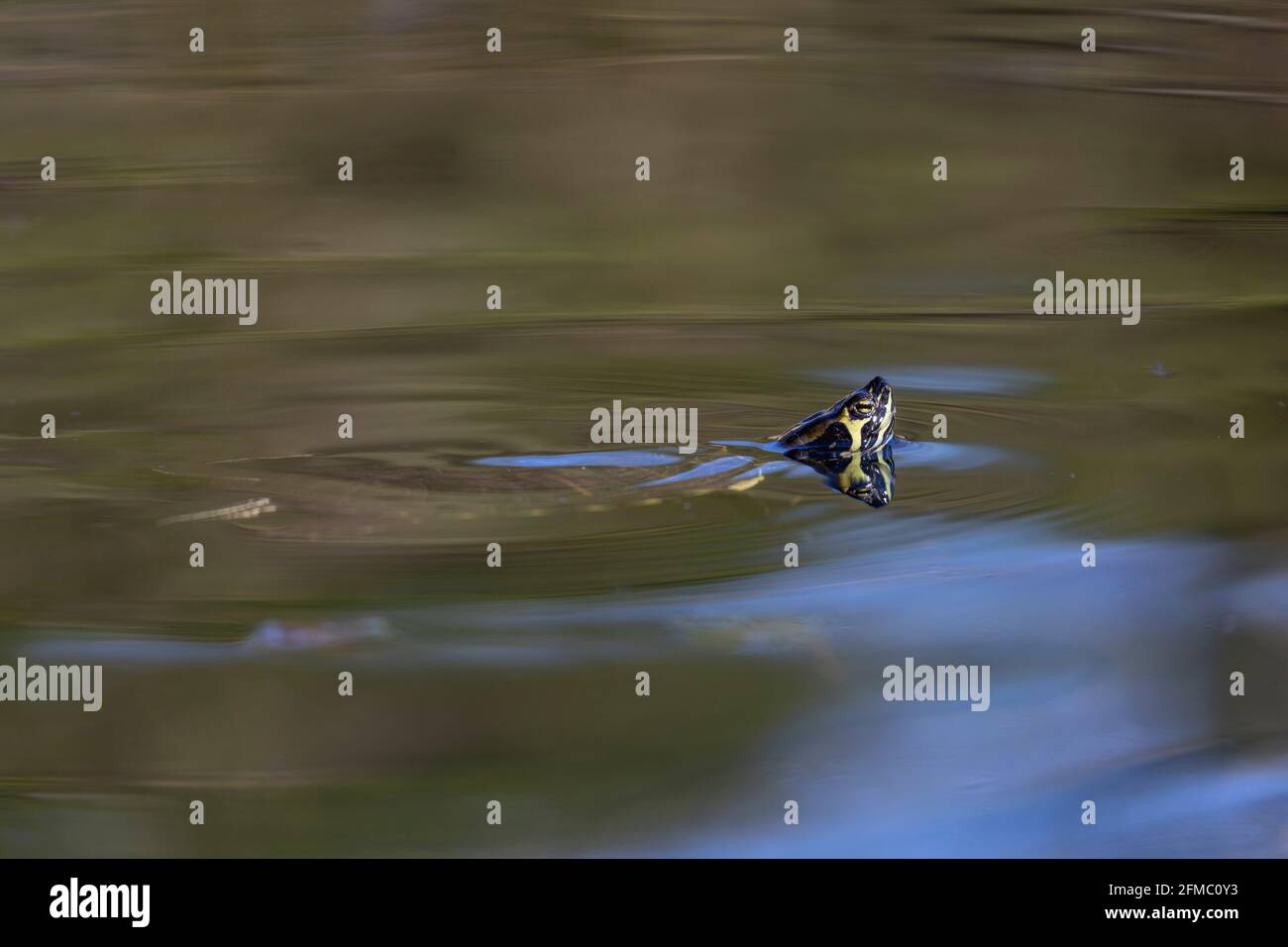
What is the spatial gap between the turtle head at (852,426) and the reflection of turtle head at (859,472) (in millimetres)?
23

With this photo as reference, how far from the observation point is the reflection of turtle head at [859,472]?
338cm

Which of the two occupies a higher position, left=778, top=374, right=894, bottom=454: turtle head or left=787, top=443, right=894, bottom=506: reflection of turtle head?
left=778, top=374, right=894, bottom=454: turtle head

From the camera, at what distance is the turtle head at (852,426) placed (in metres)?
3.60

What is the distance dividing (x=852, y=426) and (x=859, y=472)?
0.44ft

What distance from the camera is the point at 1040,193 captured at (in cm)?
552

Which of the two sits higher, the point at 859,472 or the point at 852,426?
the point at 852,426

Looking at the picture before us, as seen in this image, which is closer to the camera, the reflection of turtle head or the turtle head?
the reflection of turtle head

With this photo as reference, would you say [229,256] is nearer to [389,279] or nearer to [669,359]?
[389,279]

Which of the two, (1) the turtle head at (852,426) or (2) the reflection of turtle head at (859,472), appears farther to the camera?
(1) the turtle head at (852,426)

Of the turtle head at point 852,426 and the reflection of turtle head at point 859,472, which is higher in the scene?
the turtle head at point 852,426

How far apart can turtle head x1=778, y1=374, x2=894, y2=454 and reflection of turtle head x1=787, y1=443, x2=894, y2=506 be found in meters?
0.02

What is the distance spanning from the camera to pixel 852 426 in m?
3.59

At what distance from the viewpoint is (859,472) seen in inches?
139

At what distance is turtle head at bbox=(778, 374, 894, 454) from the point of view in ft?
11.8
